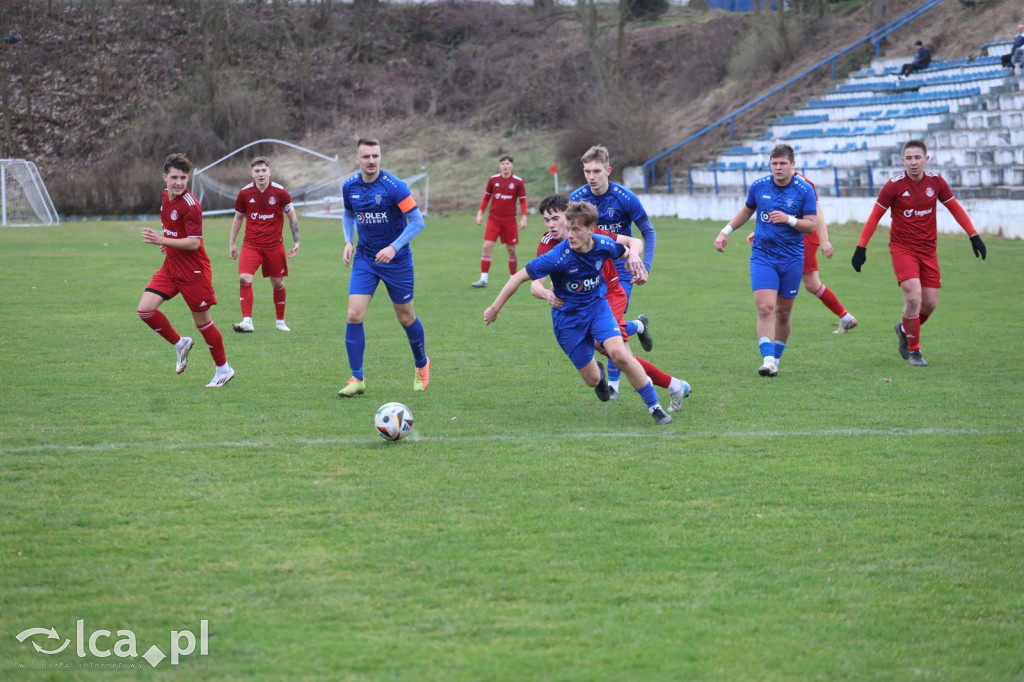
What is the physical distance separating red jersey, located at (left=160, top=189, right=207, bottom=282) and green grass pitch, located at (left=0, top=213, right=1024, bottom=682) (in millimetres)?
954

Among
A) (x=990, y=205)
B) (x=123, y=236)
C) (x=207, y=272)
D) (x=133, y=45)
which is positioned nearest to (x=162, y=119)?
(x=133, y=45)

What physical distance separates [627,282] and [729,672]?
16.8 ft

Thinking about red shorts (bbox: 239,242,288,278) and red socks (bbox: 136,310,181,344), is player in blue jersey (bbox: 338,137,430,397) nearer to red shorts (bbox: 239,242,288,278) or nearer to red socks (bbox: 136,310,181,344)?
red socks (bbox: 136,310,181,344)

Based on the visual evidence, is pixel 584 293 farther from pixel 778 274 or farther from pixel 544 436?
pixel 778 274

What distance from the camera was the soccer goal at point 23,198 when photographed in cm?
3269

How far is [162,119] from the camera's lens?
43.7 meters

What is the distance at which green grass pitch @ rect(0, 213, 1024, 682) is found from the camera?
3.71 m

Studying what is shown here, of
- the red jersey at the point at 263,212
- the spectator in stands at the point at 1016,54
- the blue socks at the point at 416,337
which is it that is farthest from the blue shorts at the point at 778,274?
the spectator in stands at the point at 1016,54

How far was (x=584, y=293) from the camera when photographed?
7.04 m

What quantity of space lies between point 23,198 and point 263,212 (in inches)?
A: 985

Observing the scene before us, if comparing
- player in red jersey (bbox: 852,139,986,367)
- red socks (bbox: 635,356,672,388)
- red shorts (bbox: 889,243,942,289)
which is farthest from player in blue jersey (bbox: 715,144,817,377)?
red socks (bbox: 635,356,672,388)

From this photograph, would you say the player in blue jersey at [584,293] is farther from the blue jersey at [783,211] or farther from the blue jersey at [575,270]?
the blue jersey at [783,211]

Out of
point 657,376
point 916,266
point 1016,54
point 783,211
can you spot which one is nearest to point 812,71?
point 1016,54

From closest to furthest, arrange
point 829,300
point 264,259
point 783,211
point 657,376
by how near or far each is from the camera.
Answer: point 657,376, point 783,211, point 829,300, point 264,259
